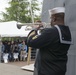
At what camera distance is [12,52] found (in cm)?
2039

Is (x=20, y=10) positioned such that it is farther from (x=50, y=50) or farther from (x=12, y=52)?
(x=50, y=50)

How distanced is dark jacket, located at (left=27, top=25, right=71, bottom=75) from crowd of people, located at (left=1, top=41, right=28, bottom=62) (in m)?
16.9

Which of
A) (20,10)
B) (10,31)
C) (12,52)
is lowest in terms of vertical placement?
(12,52)

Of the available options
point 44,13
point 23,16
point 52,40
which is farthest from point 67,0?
point 23,16

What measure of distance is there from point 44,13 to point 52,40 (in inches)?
135

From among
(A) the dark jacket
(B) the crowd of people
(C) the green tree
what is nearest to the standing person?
(A) the dark jacket

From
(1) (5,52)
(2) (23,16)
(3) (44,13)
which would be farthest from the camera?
(2) (23,16)

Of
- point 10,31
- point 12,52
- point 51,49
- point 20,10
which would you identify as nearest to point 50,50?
point 51,49

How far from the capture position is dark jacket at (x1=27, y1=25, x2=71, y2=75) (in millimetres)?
3293

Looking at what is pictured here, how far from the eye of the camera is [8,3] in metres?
40.7

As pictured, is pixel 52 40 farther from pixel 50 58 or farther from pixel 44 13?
pixel 44 13

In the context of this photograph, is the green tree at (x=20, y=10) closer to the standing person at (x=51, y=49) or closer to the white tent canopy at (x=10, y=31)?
the white tent canopy at (x=10, y=31)

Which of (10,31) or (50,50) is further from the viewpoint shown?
(10,31)

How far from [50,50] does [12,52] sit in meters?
17.2
